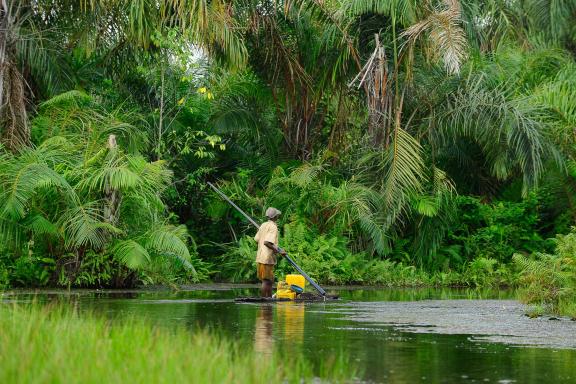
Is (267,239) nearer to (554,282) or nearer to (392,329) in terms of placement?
(554,282)

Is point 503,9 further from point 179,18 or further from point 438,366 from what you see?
point 438,366

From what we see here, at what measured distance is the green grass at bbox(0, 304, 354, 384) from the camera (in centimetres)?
723

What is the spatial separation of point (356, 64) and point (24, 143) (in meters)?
8.14

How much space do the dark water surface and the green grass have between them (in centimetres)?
142

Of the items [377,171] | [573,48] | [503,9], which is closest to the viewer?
[377,171]

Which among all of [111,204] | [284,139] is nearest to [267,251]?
[111,204]

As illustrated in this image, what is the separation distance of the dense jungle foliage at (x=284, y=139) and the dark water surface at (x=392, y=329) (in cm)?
200

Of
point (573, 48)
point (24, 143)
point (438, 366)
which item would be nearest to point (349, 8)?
point (24, 143)

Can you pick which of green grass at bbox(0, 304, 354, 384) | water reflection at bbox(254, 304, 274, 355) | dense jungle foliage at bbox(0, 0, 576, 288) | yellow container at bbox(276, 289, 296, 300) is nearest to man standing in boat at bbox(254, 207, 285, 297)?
yellow container at bbox(276, 289, 296, 300)

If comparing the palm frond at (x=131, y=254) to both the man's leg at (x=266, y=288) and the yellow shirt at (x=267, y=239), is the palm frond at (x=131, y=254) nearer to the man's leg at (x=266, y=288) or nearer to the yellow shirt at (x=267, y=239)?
the yellow shirt at (x=267, y=239)

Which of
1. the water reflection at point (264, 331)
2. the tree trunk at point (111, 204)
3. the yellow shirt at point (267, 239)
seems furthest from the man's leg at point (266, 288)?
the tree trunk at point (111, 204)

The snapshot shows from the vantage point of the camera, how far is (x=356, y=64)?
26.9m

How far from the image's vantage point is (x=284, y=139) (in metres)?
29.1

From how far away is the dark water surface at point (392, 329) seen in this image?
33.3 feet
